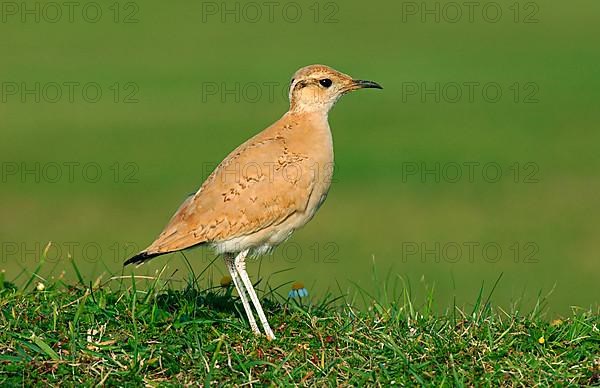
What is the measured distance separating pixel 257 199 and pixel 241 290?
26.1 inches

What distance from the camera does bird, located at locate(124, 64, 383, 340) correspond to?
26.3 feet

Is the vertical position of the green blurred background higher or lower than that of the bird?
lower

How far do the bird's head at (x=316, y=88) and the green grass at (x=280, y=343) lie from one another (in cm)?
A: 145

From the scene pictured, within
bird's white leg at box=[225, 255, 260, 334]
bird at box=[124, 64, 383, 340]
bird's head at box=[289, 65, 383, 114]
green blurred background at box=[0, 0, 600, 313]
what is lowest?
green blurred background at box=[0, 0, 600, 313]

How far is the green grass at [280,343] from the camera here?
6.88m

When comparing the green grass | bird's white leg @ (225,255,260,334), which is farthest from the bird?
the green grass

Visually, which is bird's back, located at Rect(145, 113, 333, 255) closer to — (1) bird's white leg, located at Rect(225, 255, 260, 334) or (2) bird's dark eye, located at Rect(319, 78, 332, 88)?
(1) bird's white leg, located at Rect(225, 255, 260, 334)

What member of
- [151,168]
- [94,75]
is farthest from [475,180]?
[94,75]

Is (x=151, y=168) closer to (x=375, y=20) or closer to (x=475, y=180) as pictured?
(x=475, y=180)

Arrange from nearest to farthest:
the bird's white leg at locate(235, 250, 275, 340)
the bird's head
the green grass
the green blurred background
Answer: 1. the green grass
2. the bird's white leg at locate(235, 250, 275, 340)
3. the bird's head
4. the green blurred background

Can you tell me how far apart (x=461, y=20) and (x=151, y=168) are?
2616 cm

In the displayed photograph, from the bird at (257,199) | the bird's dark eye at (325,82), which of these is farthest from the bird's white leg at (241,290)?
the bird's dark eye at (325,82)

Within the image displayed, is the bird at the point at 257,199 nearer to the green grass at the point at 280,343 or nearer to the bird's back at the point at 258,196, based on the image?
the bird's back at the point at 258,196

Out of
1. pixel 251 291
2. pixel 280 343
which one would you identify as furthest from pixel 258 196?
pixel 280 343
